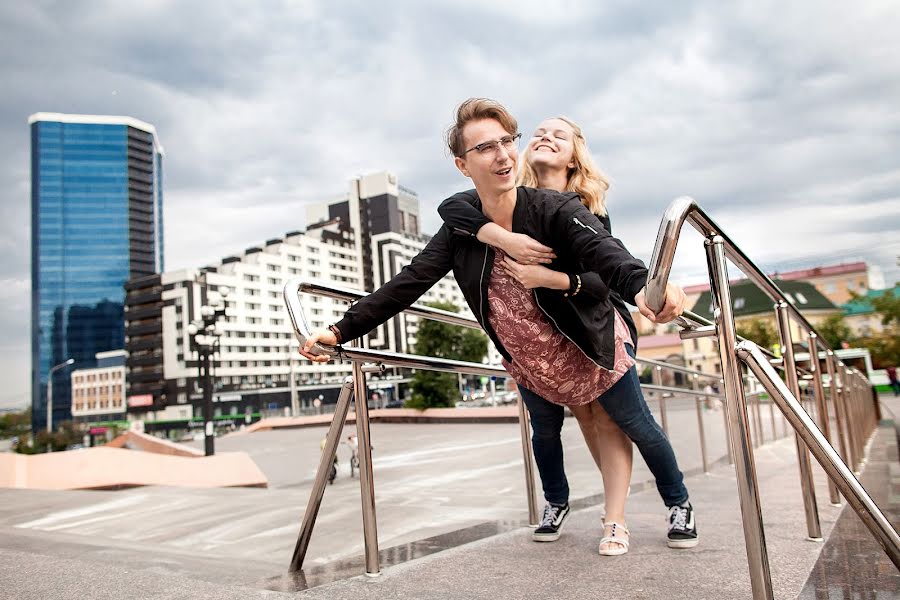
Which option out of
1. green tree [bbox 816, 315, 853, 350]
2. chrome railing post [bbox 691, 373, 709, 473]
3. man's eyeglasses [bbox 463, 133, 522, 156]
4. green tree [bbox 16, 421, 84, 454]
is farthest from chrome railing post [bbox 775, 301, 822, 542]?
green tree [bbox 816, 315, 853, 350]

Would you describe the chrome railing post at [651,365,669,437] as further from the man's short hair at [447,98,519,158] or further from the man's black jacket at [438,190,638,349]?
the man's short hair at [447,98,519,158]

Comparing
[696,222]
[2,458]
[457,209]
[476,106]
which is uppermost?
[476,106]


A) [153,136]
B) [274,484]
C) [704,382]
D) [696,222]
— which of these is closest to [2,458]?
[274,484]

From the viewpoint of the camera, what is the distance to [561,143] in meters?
2.28

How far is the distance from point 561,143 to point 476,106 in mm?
531

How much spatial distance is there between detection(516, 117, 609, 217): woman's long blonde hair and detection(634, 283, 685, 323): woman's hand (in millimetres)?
856

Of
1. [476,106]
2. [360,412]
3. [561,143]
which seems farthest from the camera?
[561,143]

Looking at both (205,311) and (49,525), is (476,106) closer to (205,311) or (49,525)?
(49,525)

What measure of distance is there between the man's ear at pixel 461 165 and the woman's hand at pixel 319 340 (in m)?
0.58

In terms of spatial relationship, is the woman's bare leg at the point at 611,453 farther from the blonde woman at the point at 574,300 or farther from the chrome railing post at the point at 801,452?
the chrome railing post at the point at 801,452

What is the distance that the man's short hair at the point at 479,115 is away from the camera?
6.06ft

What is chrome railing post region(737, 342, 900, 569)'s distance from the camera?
1.16 metres

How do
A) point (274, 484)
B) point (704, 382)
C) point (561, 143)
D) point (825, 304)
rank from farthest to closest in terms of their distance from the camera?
point (825, 304)
point (274, 484)
point (704, 382)
point (561, 143)

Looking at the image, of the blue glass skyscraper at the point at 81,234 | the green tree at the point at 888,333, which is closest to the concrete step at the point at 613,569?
the green tree at the point at 888,333
